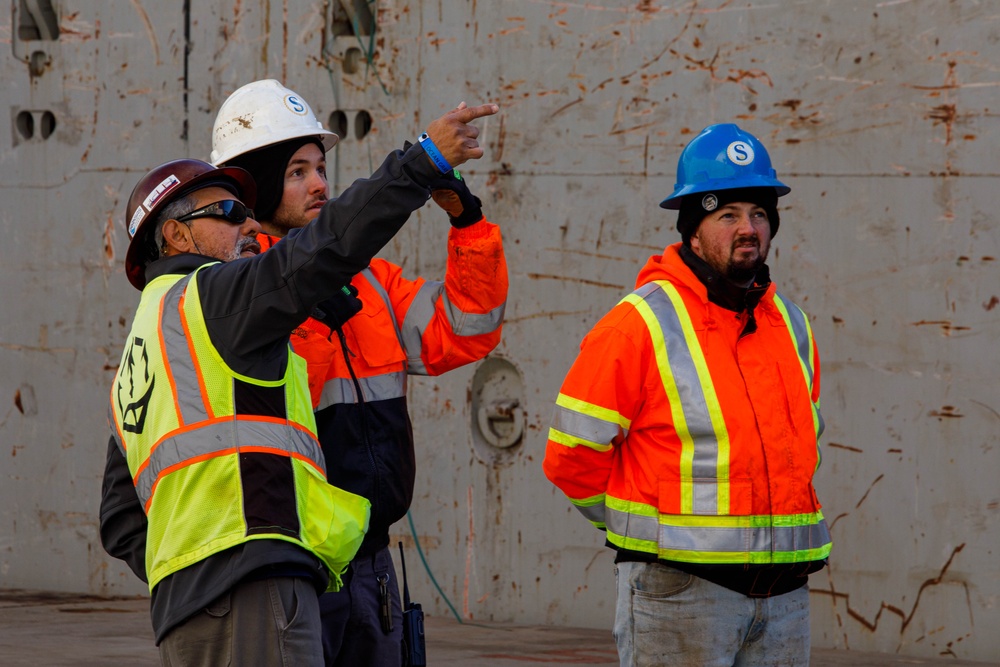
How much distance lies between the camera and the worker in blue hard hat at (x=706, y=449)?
3.69 meters

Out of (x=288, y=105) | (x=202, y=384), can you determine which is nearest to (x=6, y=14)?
(x=288, y=105)

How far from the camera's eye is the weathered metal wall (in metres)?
6.06

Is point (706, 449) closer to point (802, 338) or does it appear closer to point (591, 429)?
point (591, 429)

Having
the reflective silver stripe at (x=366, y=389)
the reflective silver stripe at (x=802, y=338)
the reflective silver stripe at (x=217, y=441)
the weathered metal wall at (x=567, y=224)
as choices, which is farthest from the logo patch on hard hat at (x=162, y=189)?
the weathered metal wall at (x=567, y=224)

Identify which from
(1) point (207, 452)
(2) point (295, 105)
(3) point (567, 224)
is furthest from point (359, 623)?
(3) point (567, 224)

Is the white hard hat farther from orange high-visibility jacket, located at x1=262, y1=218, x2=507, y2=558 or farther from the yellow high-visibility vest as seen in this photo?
the yellow high-visibility vest

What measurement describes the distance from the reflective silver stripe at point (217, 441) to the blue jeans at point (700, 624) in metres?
1.09

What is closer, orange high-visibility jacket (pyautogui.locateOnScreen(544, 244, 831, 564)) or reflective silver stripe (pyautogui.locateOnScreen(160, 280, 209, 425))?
reflective silver stripe (pyautogui.locateOnScreen(160, 280, 209, 425))

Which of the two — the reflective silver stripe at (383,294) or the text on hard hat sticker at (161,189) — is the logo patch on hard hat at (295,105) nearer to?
the reflective silver stripe at (383,294)

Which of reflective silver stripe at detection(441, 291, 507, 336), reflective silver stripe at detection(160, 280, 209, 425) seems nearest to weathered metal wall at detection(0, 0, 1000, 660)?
reflective silver stripe at detection(441, 291, 507, 336)

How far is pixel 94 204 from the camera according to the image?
7641 mm

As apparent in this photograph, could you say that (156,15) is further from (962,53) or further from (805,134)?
(962,53)

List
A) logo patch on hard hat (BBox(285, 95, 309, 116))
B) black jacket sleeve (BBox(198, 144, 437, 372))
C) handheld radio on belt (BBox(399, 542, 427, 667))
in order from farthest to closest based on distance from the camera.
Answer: logo patch on hard hat (BBox(285, 95, 309, 116))
handheld radio on belt (BBox(399, 542, 427, 667))
black jacket sleeve (BBox(198, 144, 437, 372))

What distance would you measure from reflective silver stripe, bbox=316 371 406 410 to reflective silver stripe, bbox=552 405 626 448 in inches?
18.1
